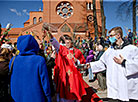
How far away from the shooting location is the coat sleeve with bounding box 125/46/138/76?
2.34 meters

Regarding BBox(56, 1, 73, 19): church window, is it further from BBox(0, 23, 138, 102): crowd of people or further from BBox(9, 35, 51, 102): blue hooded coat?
BBox(9, 35, 51, 102): blue hooded coat

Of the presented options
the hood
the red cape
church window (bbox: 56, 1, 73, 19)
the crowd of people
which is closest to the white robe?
the crowd of people

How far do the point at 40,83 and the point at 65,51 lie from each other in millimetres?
2021

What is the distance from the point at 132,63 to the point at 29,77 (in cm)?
195

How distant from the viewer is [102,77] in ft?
19.4

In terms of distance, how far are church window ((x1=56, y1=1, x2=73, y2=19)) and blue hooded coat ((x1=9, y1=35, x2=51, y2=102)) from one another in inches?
1380

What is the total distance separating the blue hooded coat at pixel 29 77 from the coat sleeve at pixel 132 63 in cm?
160

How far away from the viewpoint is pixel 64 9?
117ft

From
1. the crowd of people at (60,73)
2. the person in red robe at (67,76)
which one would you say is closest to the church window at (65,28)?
the person in red robe at (67,76)

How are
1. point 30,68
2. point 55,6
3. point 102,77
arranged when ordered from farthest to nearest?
point 55,6, point 102,77, point 30,68

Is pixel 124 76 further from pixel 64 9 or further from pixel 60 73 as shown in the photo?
pixel 64 9

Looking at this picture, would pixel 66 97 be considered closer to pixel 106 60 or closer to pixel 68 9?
pixel 106 60

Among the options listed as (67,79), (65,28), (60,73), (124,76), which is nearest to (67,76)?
(67,79)

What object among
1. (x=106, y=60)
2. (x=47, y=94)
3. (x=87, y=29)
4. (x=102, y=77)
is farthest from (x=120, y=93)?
(x=87, y=29)
